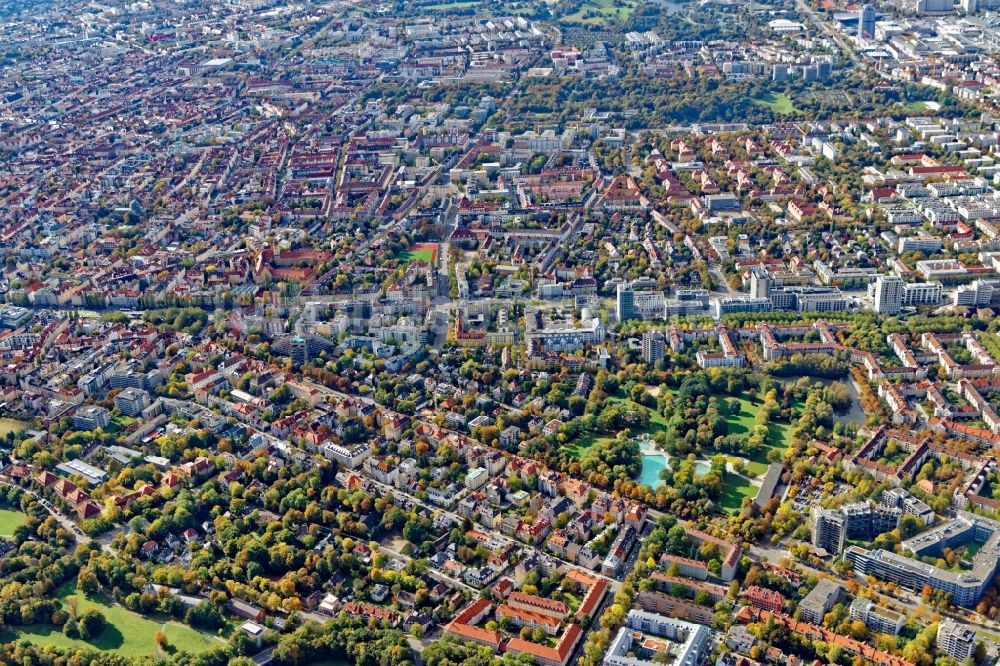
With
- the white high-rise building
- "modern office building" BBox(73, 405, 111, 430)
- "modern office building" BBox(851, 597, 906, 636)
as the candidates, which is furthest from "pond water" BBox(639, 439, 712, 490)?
"modern office building" BBox(73, 405, 111, 430)

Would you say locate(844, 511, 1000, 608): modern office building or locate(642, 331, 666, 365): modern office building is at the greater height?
locate(642, 331, 666, 365): modern office building

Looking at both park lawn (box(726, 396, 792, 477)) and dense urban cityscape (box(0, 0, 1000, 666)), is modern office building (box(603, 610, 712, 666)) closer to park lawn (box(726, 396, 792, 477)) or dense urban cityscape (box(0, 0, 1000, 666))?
dense urban cityscape (box(0, 0, 1000, 666))

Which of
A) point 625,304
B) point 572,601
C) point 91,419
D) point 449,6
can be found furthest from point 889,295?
point 449,6

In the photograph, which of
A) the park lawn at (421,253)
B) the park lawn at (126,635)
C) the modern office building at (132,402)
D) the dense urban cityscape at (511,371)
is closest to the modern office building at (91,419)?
the dense urban cityscape at (511,371)

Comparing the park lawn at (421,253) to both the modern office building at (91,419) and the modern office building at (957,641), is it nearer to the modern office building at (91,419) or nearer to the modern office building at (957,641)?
the modern office building at (91,419)

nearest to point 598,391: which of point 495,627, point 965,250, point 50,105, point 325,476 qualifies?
point 325,476
